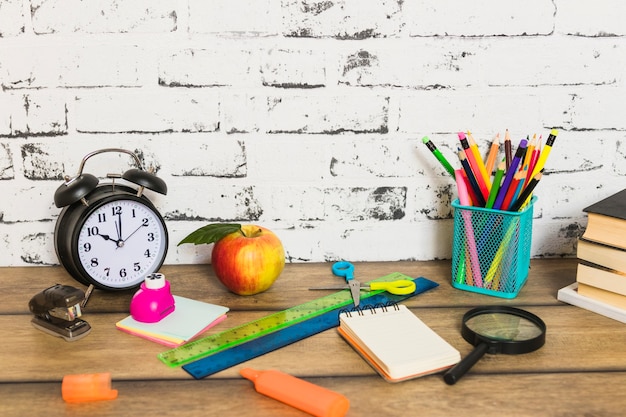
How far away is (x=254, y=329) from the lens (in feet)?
3.35

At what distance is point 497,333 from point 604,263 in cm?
23

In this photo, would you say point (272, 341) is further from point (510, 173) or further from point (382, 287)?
point (510, 173)

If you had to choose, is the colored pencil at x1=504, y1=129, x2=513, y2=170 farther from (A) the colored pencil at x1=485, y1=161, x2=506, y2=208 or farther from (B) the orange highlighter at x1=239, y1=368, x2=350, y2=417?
(B) the orange highlighter at x1=239, y1=368, x2=350, y2=417

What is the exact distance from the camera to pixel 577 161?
131cm

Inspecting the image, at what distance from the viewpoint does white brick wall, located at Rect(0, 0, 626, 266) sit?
3.98ft

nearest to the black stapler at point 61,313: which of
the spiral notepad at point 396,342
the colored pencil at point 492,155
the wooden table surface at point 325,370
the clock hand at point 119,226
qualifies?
the wooden table surface at point 325,370

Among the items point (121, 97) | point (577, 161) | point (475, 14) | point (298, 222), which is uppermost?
point (475, 14)

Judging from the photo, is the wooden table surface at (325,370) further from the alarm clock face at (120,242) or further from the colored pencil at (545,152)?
the colored pencil at (545,152)

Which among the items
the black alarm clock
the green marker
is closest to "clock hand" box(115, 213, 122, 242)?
the black alarm clock

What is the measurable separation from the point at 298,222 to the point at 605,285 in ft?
1.90

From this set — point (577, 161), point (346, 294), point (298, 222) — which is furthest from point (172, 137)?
point (577, 161)

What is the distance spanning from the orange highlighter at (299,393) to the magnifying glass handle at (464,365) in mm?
147

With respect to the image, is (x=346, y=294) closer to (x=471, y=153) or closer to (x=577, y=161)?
(x=471, y=153)

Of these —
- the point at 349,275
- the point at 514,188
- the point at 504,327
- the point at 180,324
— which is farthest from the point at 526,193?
the point at 180,324
